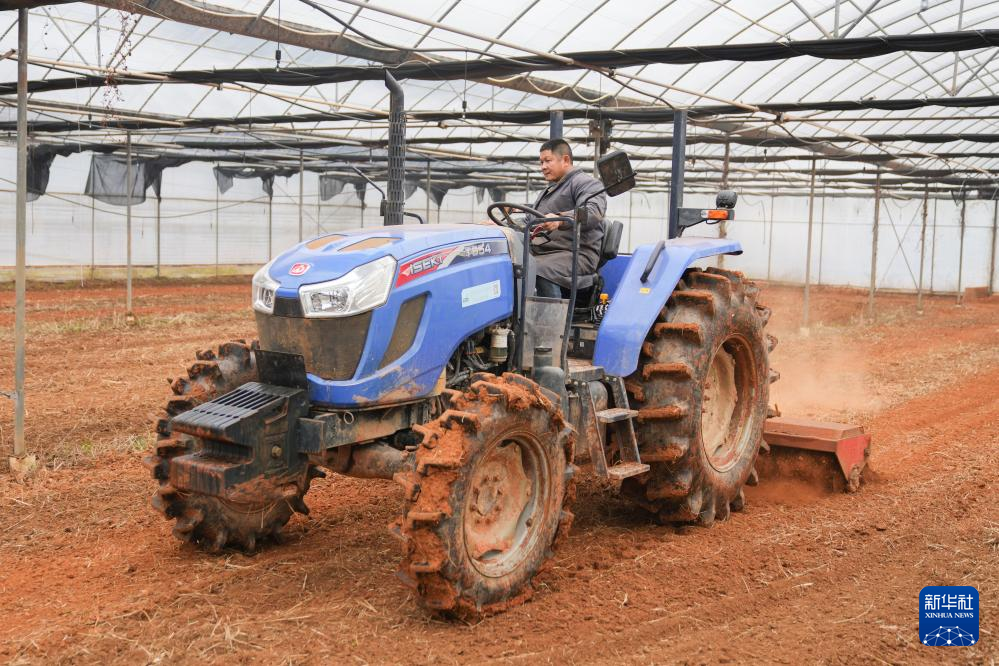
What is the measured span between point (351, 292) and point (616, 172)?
1530mm

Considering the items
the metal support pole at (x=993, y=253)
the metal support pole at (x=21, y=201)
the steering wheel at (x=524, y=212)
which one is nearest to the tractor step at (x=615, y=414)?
the steering wheel at (x=524, y=212)

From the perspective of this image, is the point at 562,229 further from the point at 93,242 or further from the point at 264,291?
the point at 93,242

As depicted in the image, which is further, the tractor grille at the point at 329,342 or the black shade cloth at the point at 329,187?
the black shade cloth at the point at 329,187

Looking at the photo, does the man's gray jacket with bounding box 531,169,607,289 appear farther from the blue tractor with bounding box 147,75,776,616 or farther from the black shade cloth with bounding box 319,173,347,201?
the black shade cloth with bounding box 319,173,347,201

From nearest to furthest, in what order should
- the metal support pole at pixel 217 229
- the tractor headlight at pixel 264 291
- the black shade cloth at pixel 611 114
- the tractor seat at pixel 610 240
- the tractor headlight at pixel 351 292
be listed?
the tractor headlight at pixel 351 292 → the tractor headlight at pixel 264 291 → the tractor seat at pixel 610 240 → the black shade cloth at pixel 611 114 → the metal support pole at pixel 217 229

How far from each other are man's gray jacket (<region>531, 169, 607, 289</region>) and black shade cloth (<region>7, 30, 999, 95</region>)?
2.31m

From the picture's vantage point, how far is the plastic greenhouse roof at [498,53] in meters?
9.41

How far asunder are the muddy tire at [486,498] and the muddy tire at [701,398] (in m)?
0.86

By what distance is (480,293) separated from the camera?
4285 mm

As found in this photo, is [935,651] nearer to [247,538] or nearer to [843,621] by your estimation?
[843,621]

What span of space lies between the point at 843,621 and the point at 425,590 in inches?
64.4

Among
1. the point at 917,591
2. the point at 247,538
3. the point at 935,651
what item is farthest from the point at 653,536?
the point at 247,538

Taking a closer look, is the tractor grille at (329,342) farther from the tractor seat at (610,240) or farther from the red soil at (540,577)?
the tractor seat at (610,240)

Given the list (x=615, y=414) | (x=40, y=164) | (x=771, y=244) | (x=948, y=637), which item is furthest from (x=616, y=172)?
(x=771, y=244)
